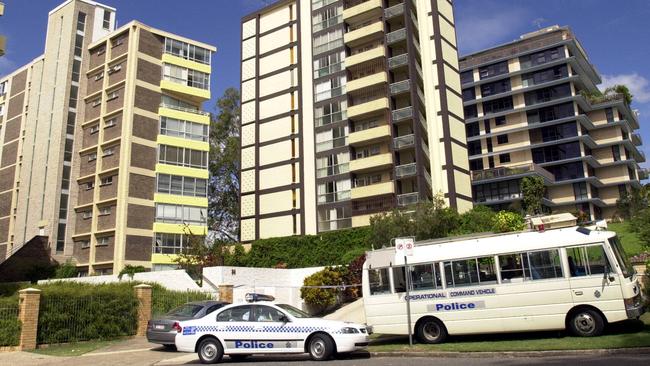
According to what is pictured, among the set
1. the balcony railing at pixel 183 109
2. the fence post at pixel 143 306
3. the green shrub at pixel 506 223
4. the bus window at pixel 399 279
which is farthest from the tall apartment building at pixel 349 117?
the bus window at pixel 399 279

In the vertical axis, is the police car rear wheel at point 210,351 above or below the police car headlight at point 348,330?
below

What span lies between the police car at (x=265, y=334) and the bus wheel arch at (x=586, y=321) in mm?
5055

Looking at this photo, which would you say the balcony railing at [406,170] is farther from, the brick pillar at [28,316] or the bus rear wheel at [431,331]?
the brick pillar at [28,316]

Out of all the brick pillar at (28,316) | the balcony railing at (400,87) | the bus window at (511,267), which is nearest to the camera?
the bus window at (511,267)

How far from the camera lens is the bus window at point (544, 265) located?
550 inches

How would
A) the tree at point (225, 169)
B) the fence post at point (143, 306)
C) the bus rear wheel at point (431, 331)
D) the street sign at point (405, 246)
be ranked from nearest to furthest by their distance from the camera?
the street sign at point (405, 246), the bus rear wheel at point (431, 331), the fence post at point (143, 306), the tree at point (225, 169)

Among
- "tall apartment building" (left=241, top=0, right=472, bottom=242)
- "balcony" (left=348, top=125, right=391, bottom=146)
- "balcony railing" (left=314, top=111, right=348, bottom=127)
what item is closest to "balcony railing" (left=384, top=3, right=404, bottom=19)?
"tall apartment building" (left=241, top=0, right=472, bottom=242)

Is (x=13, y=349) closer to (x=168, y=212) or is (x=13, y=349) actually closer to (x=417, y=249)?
(x=417, y=249)

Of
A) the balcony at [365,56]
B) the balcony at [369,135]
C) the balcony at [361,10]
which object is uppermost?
the balcony at [361,10]

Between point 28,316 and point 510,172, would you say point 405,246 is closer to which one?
point 28,316

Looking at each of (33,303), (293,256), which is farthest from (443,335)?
(293,256)

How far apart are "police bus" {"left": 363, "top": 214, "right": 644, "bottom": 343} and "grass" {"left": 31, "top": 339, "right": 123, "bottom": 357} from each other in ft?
30.3

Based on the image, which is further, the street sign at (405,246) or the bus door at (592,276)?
the street sign at (405,246)

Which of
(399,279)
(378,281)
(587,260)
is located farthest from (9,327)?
(587,260)
